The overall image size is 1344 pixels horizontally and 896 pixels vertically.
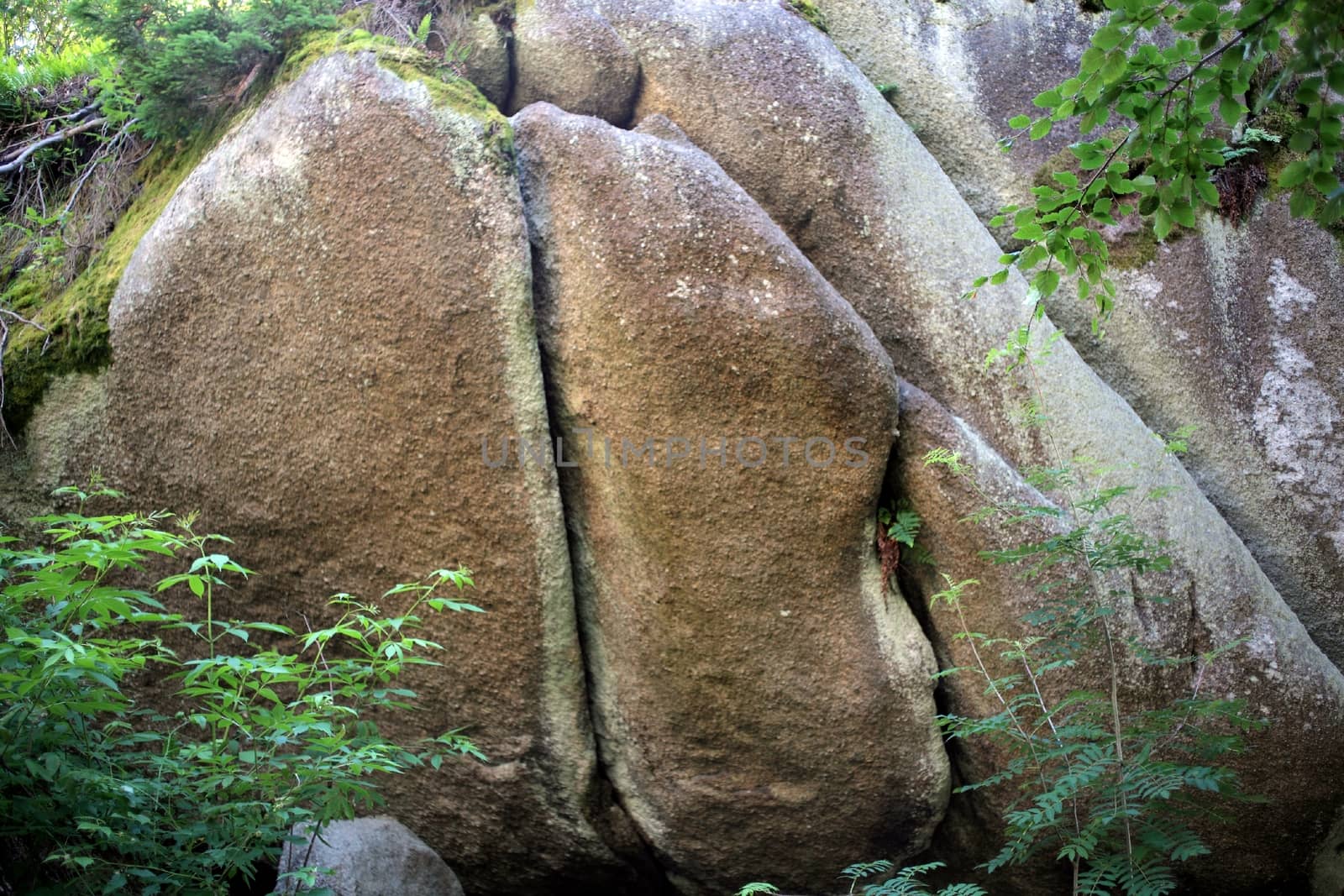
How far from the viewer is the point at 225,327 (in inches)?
215

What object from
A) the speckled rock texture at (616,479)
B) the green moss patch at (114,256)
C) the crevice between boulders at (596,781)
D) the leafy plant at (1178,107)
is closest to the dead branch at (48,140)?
the green moss patch at (114,256)

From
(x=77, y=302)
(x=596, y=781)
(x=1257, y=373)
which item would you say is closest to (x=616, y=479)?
(x=596, y=781)

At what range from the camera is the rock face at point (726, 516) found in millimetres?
5070

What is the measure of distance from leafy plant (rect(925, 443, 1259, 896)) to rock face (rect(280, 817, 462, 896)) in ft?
9.05

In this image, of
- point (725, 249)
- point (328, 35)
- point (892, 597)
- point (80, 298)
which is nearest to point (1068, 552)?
point (892, 597)

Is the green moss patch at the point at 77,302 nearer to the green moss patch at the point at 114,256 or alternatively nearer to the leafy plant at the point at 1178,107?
the green moss patch at the point at 114,256

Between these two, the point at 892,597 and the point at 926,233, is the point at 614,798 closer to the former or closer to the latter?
the point at 892,597

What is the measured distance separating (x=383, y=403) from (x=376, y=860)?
2270mm

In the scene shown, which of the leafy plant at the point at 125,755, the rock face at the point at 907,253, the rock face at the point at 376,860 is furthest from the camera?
the rock face at the point at 907,253

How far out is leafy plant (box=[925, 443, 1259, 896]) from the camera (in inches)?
153

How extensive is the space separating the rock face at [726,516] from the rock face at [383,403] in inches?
10.3

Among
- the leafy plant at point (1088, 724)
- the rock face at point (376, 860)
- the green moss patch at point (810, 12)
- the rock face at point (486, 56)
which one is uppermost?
the green moss patch at point (810, 12)

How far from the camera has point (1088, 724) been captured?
14.2 feet

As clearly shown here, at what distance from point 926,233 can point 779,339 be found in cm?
163
